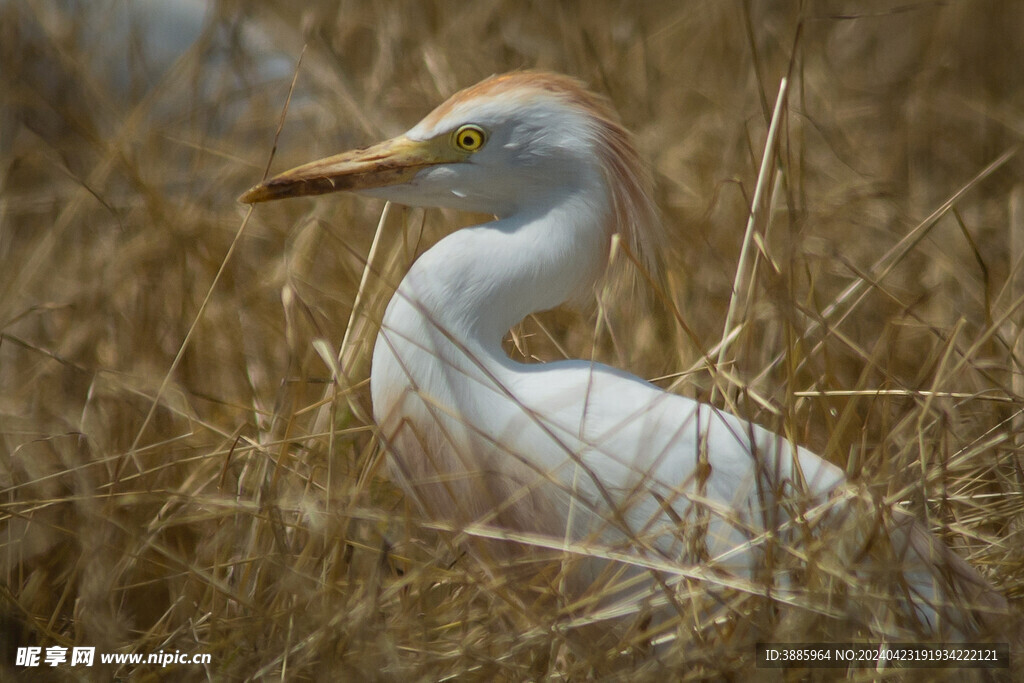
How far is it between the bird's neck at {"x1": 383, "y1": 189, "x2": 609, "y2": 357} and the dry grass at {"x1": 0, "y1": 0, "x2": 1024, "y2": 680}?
0.19 metres

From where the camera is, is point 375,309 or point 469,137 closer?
point 469,137

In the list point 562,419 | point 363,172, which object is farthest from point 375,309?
point 562,419

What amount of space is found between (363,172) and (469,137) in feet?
0.59

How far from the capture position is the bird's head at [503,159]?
1.55 m

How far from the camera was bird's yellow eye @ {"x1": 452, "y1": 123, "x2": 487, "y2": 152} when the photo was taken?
1.56 metres

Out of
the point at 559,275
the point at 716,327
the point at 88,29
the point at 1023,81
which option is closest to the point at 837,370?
the point at 716,327

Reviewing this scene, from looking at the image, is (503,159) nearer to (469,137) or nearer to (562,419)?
(469,137)

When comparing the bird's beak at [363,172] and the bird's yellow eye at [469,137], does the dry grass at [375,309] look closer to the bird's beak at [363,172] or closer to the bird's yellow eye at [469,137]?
the bird's beak at [363,172]

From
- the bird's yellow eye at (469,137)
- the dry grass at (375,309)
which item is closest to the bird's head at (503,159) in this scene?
the bird's yellow eye at (469,137)

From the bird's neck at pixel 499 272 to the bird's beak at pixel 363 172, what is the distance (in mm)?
140

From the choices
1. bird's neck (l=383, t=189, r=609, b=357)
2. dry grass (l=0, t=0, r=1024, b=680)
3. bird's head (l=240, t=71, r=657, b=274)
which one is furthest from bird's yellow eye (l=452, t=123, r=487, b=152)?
dry grass (l=0, t=0, r=1024, b=680)

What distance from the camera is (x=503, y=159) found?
1.56 m

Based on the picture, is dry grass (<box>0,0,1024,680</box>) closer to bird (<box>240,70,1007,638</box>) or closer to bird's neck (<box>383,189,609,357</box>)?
bird (<box>240,70,1007,638</box>)

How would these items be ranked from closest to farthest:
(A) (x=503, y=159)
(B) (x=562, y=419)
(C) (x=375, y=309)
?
(B) (x=562, y=419)
(A) (x=503, y=159)
(C) (x=375, y=309)
